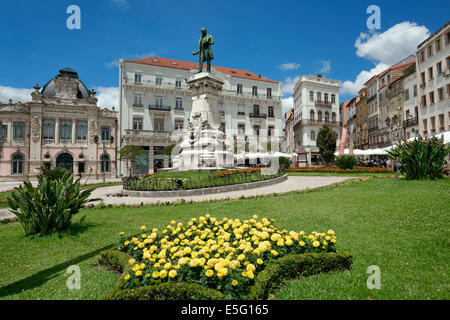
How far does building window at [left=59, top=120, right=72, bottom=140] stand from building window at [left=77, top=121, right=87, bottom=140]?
1021mm

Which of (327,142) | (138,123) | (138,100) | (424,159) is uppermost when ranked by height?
(138,100)

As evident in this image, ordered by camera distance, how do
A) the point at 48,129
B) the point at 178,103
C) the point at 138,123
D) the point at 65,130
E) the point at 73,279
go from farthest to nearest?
the point at 178,103 < the point at 138,123 < the point at 65,130 < the point at 48,129 < the point at 73,279

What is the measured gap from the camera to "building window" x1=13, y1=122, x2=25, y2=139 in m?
34.6

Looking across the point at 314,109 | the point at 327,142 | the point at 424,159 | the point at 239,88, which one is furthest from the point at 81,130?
the point at 314,109

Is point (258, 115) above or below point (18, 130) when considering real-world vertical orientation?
above

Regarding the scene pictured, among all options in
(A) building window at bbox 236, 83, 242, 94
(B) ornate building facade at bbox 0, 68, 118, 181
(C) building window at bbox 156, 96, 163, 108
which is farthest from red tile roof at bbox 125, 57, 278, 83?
(B) ornate building facade at bbox 0, 68, 118, 181

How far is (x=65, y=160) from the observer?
36031 millimetres

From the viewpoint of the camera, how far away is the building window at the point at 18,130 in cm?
3456

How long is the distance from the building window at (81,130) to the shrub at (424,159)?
39.0 meters

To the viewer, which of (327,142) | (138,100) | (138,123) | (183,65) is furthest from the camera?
(183,65)

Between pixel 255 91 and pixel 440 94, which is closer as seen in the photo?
pixel 440 94

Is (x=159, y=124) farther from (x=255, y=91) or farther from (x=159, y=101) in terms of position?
(x=255, y=91)

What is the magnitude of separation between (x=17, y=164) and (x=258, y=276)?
42640mm

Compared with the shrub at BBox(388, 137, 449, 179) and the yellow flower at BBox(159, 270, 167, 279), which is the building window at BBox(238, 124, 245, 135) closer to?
the shrub at BBox(388, 137, 449, 179)
